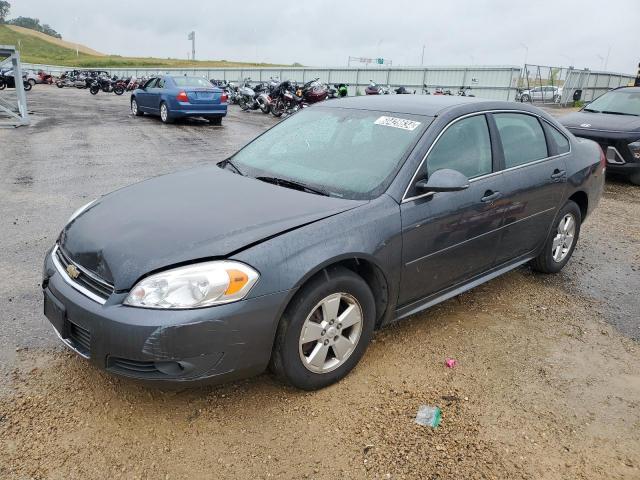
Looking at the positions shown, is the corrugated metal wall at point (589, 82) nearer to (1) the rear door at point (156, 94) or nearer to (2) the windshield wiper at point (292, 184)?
(1) the rear door at point (156, 94)

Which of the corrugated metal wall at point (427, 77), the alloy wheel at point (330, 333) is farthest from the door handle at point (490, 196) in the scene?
the corrugated metal wall at point (427, 77)

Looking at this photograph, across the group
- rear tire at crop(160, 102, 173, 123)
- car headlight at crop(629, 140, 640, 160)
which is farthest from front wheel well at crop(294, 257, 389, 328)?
rear tire at crop(160, 102, 173, 123)

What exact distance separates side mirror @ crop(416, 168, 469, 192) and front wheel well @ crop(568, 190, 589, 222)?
6.67 ft

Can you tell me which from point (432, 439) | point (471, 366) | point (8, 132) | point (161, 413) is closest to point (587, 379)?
point (471, 366)

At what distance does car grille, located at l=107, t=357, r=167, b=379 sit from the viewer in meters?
2.54

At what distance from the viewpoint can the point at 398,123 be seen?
3615 mm

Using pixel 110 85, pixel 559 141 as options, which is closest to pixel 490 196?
pixel 559 141

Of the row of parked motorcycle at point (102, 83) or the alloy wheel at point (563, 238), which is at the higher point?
the row of parked motorcycle at point (102, 83)

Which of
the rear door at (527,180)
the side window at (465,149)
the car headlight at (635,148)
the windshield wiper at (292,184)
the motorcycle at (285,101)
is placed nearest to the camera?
the windshield wiper at (292,184)

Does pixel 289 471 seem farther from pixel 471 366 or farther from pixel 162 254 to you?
pixel 471 366

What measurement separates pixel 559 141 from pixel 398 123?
184 centimetres

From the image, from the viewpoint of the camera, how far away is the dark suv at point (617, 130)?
861 centimetres

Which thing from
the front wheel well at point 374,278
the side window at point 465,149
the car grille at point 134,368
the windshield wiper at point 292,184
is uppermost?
the side window at point 465,149

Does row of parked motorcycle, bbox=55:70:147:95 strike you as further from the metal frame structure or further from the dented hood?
the dented hood
